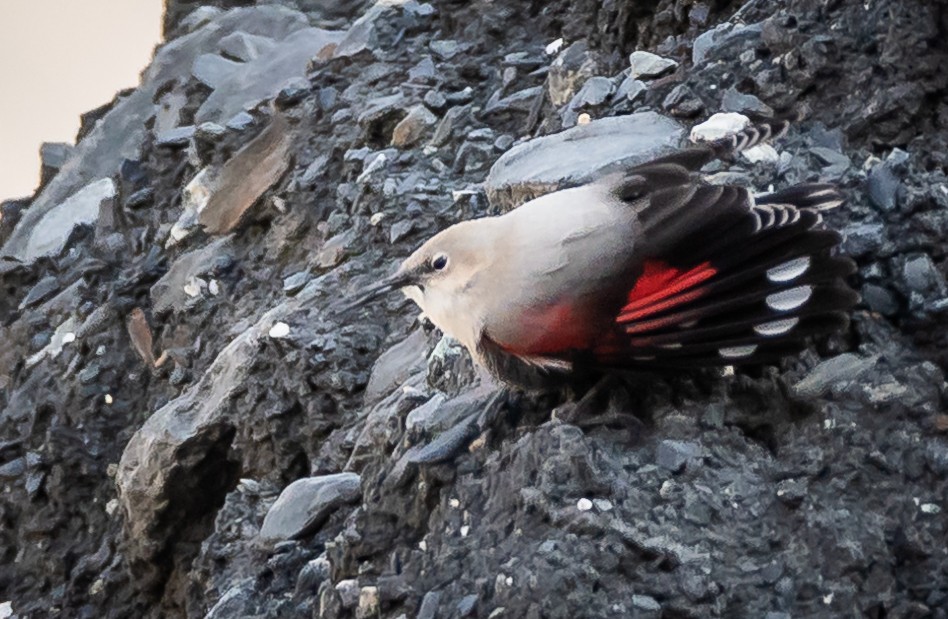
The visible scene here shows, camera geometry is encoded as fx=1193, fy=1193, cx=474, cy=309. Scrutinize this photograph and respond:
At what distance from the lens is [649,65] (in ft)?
8.00

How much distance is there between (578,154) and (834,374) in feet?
2.35

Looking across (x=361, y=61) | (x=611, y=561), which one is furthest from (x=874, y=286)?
(x=361, y=61)

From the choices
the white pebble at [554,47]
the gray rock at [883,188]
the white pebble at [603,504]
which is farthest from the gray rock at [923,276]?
the white pebble at [554,47]

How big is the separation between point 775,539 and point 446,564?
417 millimetres

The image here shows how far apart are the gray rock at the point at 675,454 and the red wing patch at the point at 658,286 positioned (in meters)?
0.18

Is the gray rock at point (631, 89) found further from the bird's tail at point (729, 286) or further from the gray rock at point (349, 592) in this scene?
the gray rock at point (349, 592)

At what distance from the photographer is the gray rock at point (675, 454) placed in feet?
5.05

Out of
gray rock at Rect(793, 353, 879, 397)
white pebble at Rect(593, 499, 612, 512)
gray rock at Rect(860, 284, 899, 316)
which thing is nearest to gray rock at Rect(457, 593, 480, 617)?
white pebble at Rect(593, 499, 612, 512)

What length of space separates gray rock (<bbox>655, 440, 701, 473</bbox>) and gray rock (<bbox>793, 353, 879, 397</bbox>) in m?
0.18

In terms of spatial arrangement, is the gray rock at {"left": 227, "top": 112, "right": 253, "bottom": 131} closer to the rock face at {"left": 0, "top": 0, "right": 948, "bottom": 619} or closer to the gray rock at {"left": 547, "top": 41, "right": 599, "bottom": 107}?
the rock face at {"left": 0, "top": 0, "right": 948, "bottom": 619}

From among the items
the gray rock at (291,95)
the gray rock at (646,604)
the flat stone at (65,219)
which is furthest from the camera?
the flat stone at (65,219)

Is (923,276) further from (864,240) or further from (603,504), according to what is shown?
(603,504)

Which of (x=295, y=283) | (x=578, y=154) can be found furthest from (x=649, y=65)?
(x=295, y=283)

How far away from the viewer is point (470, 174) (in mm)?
2752
